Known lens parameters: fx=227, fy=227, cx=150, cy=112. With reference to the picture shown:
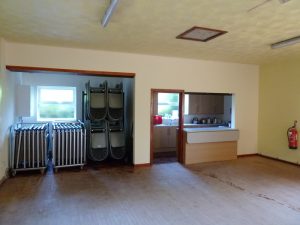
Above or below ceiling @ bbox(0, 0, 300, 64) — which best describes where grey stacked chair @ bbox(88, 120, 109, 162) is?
below

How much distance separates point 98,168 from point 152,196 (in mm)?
2013

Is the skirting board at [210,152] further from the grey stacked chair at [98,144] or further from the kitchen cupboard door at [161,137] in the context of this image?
the grey stacked chair at [98,144]

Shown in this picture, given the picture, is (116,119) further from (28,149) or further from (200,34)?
(200,34)

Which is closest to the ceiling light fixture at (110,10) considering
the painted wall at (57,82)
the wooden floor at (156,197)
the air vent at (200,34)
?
the air vent at (200,34)

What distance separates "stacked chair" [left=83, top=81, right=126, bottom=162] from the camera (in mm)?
5613

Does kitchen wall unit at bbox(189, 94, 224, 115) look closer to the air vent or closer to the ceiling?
the ceiling

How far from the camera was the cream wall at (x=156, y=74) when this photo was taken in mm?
4578

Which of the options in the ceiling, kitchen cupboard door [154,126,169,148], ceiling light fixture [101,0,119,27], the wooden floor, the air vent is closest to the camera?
ceiling light fixture [101,0,119,27]

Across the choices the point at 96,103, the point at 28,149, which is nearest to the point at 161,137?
the point at 96,103

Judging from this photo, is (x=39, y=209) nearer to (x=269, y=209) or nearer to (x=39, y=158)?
(x=39, y=158)

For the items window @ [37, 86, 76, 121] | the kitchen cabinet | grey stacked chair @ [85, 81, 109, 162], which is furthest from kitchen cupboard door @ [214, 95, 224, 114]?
window @ [37, 86, 76, 121]

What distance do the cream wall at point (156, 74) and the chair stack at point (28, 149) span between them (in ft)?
4.51

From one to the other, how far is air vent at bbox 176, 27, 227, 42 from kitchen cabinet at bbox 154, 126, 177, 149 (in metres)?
3.45

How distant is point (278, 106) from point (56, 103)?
6.21 meters
